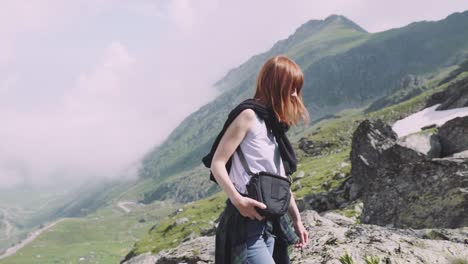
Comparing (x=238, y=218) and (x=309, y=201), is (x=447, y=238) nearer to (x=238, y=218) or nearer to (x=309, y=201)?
(x=238, y=218)

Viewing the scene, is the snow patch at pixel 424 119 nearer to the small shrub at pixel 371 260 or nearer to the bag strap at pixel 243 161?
the small shrub at pixel 371 260

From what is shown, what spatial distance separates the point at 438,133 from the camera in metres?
35.2

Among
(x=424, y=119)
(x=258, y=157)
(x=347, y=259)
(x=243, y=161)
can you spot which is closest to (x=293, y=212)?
(x=258, y=157)

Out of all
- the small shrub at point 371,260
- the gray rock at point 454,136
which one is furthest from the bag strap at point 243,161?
the gray rock at point 454,136

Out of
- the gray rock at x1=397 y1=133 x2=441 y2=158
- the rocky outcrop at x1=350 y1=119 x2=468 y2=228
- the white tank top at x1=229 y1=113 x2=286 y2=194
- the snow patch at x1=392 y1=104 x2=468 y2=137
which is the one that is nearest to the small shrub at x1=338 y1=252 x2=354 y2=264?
the white tank top at x1=229 y1=113 x2=286 y2=194

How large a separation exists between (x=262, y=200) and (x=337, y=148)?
13443 centimetres

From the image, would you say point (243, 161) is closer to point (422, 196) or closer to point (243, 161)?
point (243, 161)

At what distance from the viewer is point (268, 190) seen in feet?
21.1

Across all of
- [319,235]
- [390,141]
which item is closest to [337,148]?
[390,141]

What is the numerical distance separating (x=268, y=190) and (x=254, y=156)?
1.86ft

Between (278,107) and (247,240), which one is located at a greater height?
(278,107)

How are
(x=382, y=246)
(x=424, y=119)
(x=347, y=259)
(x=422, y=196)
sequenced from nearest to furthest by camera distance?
(x=347, y=259) → (x=382, y=246) → (x=422, y=196) → (x=424, y=119)

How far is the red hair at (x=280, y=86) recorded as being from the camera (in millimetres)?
6859

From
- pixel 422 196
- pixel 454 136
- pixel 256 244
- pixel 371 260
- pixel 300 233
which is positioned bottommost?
pixel 454 136
